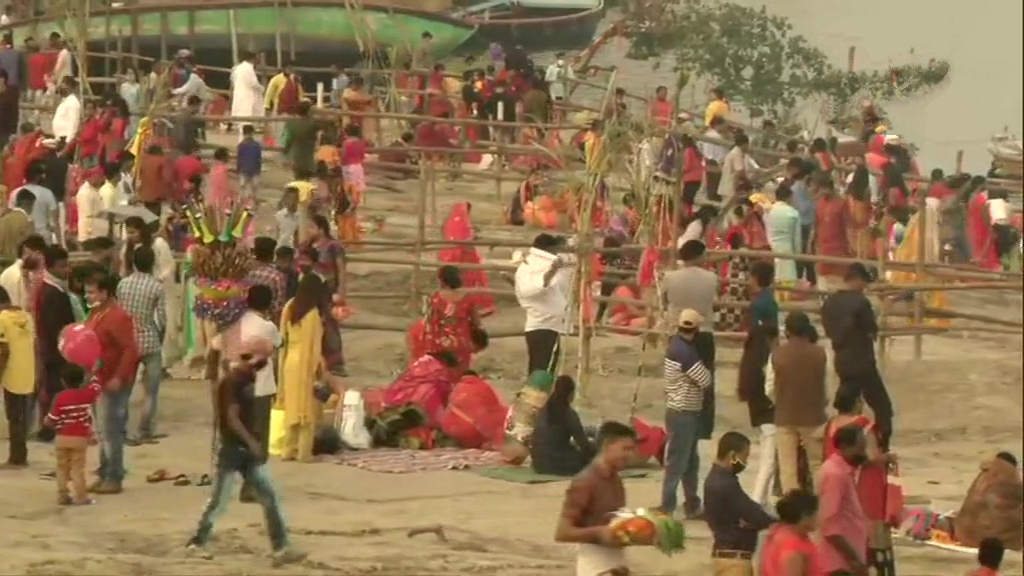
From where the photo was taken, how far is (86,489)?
12898 millimetres

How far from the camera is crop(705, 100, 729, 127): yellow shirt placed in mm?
23547

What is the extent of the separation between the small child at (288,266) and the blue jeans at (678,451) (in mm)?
3546

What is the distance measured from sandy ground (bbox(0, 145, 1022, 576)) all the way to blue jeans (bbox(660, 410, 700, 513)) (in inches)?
10.7

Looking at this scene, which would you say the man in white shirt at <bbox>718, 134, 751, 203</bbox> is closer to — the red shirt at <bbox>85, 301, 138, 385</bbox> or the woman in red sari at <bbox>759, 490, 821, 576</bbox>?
the red shirt at <bbox>85, 301, 138, 385</bbox>

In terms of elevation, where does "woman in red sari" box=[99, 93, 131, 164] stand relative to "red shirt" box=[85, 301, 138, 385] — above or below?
above

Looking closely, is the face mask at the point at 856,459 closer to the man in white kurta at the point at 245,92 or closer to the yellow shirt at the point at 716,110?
the yellow shirt at the point at 716,110

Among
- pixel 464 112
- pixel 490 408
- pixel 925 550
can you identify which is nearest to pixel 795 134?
pixel 464 112

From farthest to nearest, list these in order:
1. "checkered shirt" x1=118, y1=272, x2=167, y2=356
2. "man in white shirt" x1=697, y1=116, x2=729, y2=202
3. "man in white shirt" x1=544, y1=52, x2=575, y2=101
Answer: "man in white shirt" x1=544, y1=52, x2=575, y2=101, "man in white shirt" x1=697, y1=116, x2=729, y2=202, "checkered shirt" x1=118, y1=272, x2=167, y2=356

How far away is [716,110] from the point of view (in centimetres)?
2367

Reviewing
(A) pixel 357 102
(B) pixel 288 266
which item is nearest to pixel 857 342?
(B) pixel 288 266

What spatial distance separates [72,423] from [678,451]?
118 inches

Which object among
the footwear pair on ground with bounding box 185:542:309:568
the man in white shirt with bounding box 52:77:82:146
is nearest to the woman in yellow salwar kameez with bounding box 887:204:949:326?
the footwear pair on ground with bounding box 185:542:309:568

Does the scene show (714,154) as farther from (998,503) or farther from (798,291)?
(998,503)

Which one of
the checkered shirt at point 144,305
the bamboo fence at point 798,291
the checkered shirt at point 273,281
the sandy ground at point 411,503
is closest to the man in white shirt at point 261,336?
the sandy ground at point 411,503
